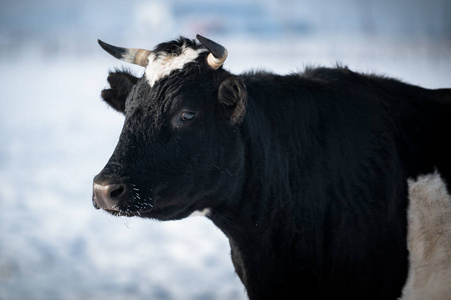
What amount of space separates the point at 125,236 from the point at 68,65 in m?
29.3

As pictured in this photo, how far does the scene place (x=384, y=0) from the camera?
13738 cm

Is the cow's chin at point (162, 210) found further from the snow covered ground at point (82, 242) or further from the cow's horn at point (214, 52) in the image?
the cow's horn at point (214, 52)

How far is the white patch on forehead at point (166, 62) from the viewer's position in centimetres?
339

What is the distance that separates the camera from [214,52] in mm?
3234

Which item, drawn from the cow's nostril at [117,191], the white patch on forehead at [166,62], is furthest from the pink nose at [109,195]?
the white patch on forehead at [166,62]

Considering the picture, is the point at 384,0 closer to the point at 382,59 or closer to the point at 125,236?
the point at 382,59

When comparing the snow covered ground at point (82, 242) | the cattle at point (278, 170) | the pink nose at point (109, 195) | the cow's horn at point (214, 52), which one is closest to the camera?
the pink nose at point (109, 195)

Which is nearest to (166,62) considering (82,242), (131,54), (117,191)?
(131,54)

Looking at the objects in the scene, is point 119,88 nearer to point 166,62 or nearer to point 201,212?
point 166,62

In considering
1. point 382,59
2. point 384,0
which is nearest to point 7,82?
point 382,59

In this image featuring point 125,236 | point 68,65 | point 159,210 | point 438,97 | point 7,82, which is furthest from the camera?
point 68,65

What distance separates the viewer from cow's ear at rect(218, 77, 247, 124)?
3.23 meters

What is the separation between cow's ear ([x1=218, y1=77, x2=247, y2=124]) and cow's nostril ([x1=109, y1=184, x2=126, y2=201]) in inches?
31.7

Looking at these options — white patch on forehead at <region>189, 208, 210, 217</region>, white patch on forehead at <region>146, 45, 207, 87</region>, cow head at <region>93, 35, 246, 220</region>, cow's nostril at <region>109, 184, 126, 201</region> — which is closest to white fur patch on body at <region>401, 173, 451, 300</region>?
cow head at <region>93, 35, 246, 220</region>
